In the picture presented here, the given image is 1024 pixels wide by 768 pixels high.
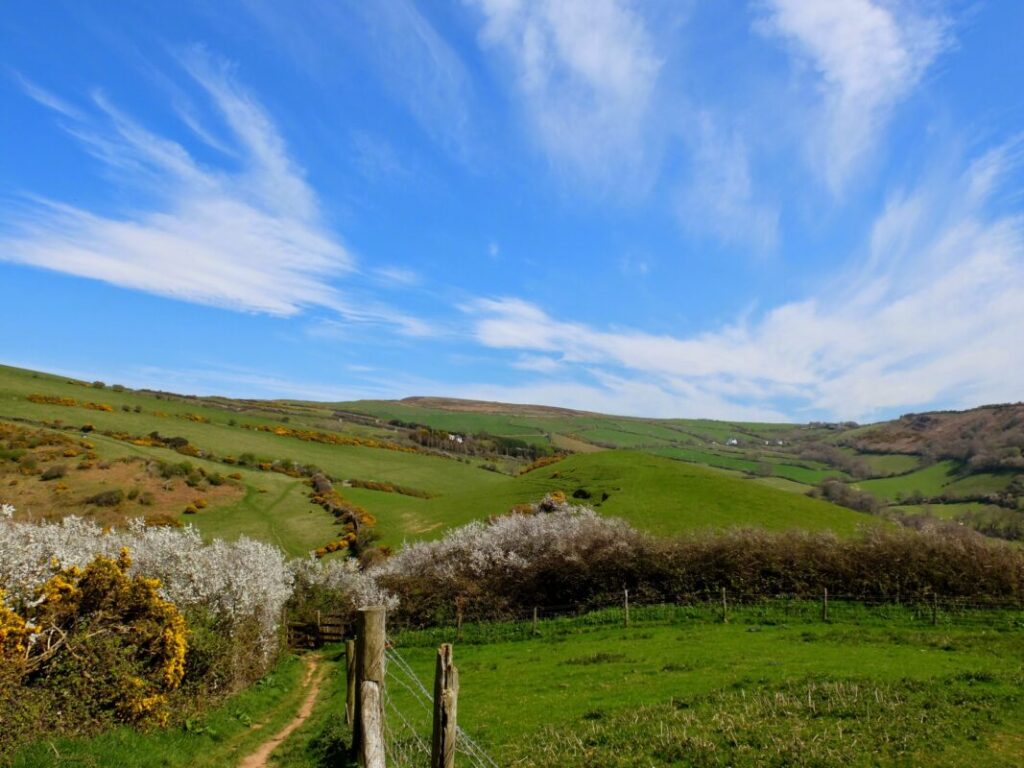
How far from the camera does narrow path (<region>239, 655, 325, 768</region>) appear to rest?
14.5 m

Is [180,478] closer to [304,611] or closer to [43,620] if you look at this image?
[304,611]

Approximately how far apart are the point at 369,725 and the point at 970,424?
157 m

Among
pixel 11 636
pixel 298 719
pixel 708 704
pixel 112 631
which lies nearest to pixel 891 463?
pixel 708 704

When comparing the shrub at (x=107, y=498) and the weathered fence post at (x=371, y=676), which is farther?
the shrub at (x=107, y=498)

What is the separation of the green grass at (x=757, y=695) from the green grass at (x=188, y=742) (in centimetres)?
458

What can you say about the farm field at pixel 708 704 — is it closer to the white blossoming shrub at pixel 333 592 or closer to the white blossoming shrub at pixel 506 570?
the white blossoming shrub at pixel 506 570

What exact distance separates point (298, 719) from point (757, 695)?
48.4 feet

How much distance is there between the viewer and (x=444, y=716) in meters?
6.23

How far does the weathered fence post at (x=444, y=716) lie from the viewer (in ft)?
20.2

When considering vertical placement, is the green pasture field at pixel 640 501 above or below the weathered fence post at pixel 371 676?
below

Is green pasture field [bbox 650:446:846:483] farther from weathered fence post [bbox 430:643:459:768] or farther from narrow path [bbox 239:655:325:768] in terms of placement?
weathered fence post [bbox 430:643:459:768]

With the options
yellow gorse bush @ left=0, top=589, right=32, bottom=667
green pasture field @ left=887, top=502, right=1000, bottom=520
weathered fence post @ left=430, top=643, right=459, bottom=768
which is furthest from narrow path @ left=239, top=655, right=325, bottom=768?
green pasture field @ left=887, top=502, right=1000, bottom=520

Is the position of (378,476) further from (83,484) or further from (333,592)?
(333,592)

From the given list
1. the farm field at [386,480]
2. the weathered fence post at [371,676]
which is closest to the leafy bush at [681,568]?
the farm field at [386,480]
